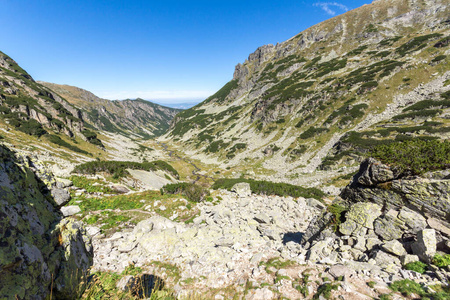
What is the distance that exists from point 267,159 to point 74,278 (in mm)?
68231

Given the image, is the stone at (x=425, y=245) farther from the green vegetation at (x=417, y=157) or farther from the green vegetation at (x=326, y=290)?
the green vegetation at (x=326, y=290)

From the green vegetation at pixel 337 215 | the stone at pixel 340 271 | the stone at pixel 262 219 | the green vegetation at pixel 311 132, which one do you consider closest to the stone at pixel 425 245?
the stone at pixel 340 271

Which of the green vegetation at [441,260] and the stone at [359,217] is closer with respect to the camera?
the green vegetation at [441,260]

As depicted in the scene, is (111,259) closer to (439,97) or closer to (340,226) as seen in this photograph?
(340,226)

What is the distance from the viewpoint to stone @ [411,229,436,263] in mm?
6637

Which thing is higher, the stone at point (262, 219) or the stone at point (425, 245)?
the stone at point (425, 245)

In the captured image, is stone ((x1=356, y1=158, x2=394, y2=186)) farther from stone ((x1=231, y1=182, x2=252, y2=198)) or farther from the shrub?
stone ((x1=231, y1=182, x2=252, y2=198))

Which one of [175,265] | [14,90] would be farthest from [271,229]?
[14,90]

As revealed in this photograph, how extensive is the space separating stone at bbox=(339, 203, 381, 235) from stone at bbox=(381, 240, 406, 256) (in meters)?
1.26

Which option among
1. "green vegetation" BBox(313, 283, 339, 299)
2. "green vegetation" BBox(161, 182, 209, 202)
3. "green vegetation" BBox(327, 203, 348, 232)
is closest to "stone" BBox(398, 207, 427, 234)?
"green vegetation" BBox(327, 203, 348, 232)

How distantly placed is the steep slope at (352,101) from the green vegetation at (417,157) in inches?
1612

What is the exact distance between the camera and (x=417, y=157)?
911 centimetres

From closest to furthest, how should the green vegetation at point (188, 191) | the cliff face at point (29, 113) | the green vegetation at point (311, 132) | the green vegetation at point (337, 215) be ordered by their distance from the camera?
the green vegetation at point (337, 215) < the green vegetation at point (188, 191) < the cliff face at point (29, 113) < the green vegetation at point (311, 132)

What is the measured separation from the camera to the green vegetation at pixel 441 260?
6215mm
